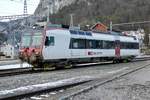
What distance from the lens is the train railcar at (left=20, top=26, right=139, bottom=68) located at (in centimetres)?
2773

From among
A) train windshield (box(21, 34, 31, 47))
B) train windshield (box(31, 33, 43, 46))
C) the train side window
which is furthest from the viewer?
the train side window

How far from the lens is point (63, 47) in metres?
29.6

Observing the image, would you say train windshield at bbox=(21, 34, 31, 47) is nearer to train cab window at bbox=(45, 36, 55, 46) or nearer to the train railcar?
the train railcar

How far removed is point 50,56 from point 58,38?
5.39 ft

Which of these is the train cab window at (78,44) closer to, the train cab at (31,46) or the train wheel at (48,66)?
the train wheel at (48,66)

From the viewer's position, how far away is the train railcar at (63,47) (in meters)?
27.7

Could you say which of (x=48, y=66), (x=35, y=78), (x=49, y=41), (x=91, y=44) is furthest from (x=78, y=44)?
(x=35, y=78)

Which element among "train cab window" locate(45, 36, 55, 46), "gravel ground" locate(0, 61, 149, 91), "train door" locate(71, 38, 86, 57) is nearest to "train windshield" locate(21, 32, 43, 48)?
"train cab window" locate(45, 36, 55, 46)

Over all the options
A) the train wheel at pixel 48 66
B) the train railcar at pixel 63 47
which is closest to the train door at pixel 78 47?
the train railcar at pixel 63 47

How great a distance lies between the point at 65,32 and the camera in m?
29.9

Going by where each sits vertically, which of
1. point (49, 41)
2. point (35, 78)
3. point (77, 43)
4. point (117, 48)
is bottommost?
point (35, 78)

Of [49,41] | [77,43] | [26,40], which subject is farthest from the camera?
[77,43]

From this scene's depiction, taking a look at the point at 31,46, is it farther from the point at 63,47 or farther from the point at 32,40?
the point at 63,47

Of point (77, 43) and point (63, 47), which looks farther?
point (77, 43)
